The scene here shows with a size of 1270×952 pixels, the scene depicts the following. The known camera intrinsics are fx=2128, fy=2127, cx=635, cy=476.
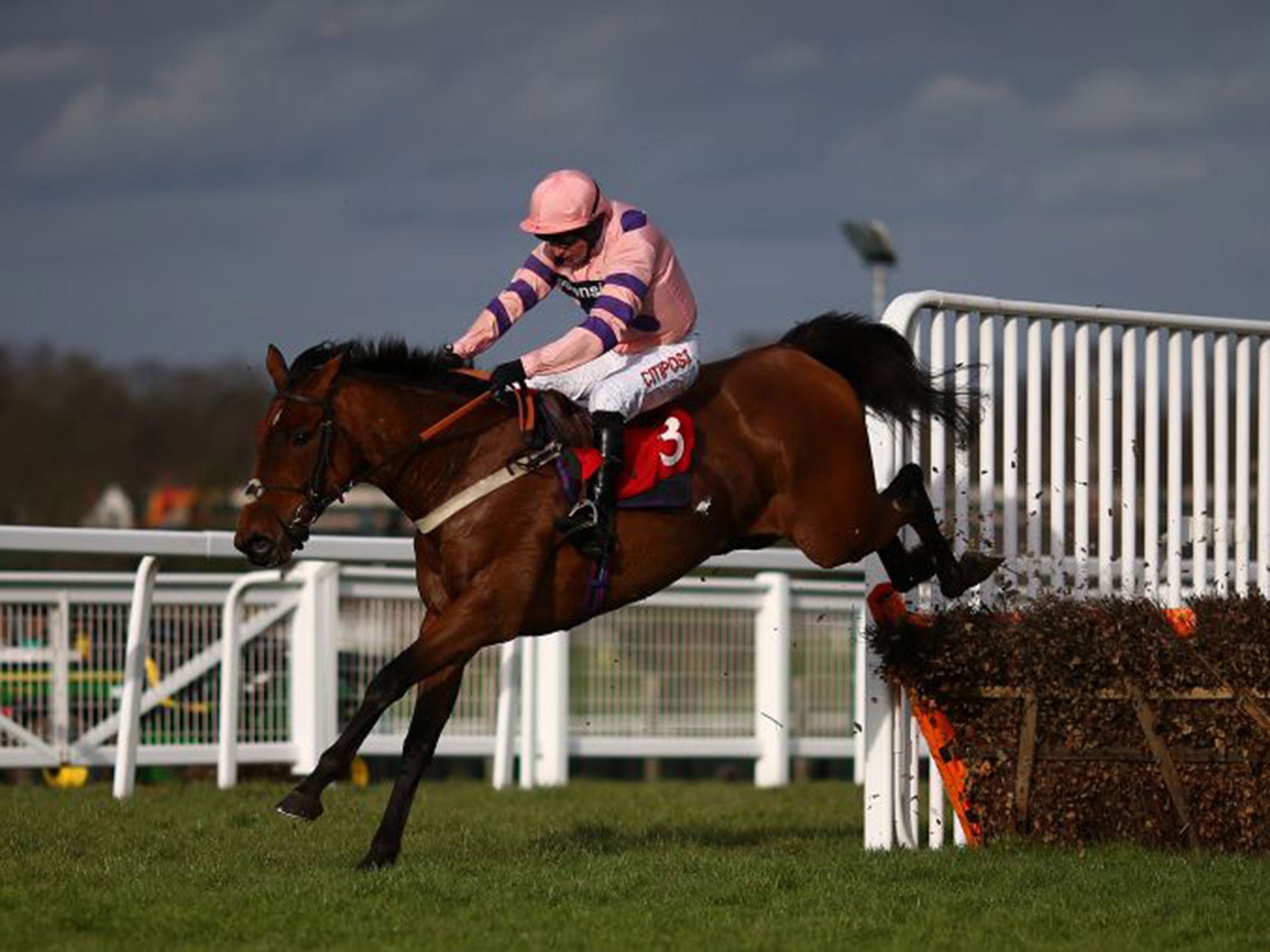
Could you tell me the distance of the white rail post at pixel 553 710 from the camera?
36.4ft

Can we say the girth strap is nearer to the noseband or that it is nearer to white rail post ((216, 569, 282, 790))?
the noseband

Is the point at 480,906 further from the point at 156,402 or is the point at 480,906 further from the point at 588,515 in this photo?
the point at 156,402

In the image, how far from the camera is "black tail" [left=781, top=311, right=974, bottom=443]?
765cm

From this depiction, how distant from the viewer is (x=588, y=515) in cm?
686

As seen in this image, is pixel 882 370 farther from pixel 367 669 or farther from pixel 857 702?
pixel 857 702

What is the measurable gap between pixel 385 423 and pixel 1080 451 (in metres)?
2.66

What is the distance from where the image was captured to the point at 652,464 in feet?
23.2

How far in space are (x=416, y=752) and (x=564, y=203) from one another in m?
1.87

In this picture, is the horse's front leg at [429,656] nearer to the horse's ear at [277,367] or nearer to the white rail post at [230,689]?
the horse's ear at [277,367]

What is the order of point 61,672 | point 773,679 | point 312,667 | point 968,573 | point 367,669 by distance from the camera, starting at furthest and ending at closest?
1. point 773,679
2. point 367,669
3. point 312,667
4. point 61,672
5. point 968,573

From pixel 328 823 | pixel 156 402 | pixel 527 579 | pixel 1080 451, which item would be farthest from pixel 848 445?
pixel 156 402

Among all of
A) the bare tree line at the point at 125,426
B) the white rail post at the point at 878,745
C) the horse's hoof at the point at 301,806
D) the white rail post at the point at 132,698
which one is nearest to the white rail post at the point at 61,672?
the white rail post at the point at 132,698

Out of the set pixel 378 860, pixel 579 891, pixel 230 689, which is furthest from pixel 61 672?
pixel 579 891

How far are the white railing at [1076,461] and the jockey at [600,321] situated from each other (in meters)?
0.94
